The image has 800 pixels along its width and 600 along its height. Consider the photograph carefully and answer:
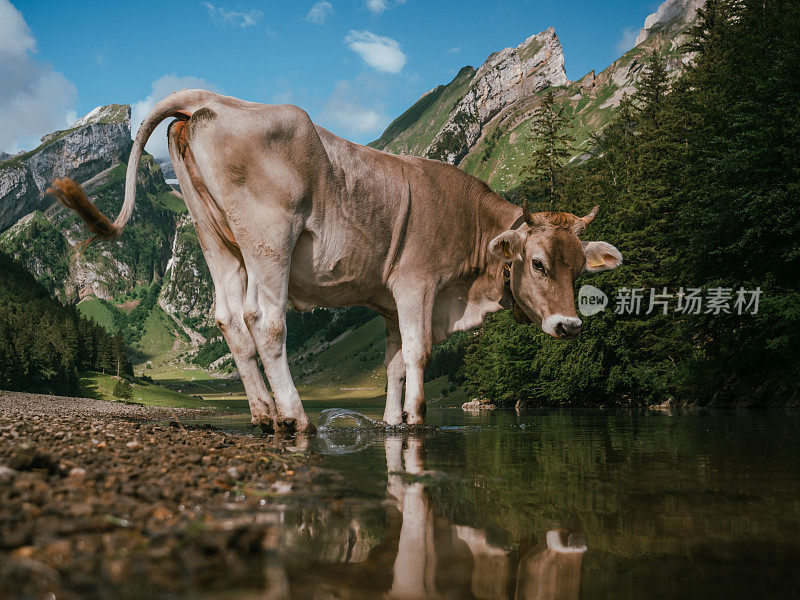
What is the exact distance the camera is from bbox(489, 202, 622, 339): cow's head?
29.8ft

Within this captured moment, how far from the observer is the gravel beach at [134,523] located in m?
1.70

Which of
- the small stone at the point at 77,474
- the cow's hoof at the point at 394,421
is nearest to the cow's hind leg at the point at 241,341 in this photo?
the cow's hoof at the point at 394,421

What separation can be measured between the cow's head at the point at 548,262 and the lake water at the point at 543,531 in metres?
4.21

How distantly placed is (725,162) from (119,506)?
22.2 m

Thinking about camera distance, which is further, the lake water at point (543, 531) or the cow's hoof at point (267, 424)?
the cow's hoof at point (267, 424)

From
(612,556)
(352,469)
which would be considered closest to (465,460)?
(352,469)

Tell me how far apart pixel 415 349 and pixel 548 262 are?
2444mm

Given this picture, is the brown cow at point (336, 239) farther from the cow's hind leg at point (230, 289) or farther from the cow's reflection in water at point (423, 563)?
the cow's reflection in water at point (423, 563)

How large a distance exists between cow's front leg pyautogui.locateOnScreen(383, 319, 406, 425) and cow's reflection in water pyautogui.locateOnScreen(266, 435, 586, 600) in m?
6.38

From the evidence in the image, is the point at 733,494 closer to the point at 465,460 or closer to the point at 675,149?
the point at 465,460

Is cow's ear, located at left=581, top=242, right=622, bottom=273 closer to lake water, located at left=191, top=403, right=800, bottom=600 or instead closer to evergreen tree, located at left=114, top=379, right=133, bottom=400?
lake water, located at left=191, top=403, right=800, bottom=600

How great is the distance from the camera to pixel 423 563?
2131 millimetres

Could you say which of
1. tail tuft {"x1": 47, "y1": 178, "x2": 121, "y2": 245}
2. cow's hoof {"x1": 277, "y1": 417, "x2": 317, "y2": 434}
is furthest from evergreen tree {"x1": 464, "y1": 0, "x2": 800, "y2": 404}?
tail tuft {"x1": 47, "y1": 178, "x2": 121, "y2": 245}

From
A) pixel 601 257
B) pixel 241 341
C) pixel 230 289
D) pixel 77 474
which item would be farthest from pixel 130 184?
pixel 601 257
